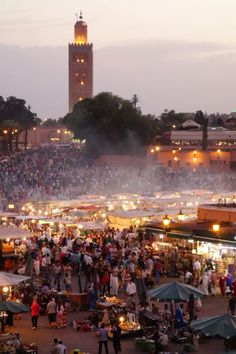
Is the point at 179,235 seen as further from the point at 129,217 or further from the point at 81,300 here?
the point at 129,217

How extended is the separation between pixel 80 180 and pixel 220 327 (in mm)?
44172

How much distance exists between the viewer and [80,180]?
58.8 meters

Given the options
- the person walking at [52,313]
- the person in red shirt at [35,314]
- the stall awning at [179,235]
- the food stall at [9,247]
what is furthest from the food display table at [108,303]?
the food stall at [9,247]

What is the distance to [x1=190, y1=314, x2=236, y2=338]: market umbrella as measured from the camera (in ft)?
48.6

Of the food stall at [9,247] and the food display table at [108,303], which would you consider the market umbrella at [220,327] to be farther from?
the food stall at [9,247]

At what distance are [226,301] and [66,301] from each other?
15.1 ft

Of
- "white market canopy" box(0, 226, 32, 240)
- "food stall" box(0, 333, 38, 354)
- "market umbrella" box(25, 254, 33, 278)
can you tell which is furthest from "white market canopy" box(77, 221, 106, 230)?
"food stall" box(0, 333, 38, 354)

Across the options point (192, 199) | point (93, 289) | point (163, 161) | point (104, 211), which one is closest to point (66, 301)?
point (93, 289)

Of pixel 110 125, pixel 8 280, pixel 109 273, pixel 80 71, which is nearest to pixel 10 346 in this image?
pixel 8 280

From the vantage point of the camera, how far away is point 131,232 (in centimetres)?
3177

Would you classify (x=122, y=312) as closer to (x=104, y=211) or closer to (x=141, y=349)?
(x=141, y=349)

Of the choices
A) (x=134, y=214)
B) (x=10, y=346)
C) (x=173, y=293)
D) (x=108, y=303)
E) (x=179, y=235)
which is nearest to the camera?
(x=10, y=346)

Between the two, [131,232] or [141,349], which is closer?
[141,349]

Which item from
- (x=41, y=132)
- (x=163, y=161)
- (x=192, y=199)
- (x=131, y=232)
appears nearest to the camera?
(x=131, y=232)
